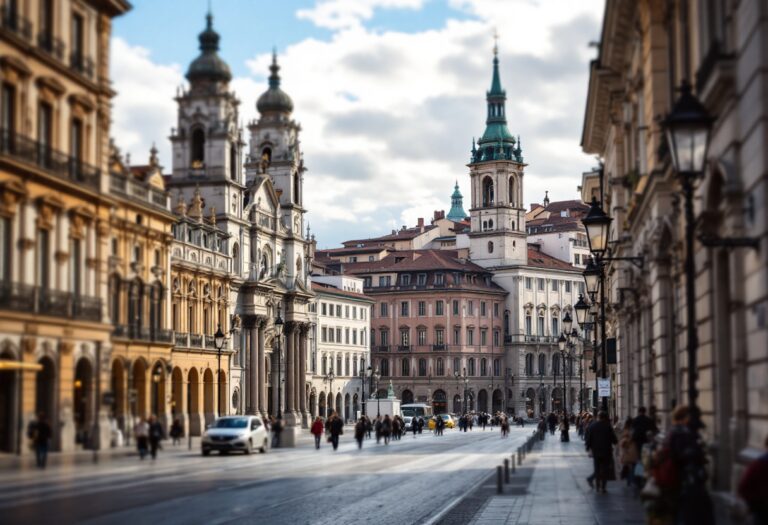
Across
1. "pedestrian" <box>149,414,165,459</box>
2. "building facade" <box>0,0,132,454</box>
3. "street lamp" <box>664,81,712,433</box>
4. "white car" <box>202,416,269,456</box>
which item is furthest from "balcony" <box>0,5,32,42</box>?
"street lamp" <box>664,81,712,433</box>

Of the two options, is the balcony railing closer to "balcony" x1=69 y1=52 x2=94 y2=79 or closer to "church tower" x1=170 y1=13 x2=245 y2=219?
"balcony" x1=69 y1=52 x2=94 y2=79

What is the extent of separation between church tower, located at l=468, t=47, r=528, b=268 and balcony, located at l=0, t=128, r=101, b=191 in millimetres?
112998

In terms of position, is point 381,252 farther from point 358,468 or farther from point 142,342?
point 358,468

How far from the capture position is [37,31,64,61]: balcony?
47.1 metres

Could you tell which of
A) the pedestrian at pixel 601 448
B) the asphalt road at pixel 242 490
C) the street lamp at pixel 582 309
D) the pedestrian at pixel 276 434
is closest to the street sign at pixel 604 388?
the asphalt road at pixel 242 490

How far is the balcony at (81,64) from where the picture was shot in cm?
5041

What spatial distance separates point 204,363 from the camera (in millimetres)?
83000

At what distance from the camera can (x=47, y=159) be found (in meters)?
47.4

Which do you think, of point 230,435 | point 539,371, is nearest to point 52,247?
point 230,435

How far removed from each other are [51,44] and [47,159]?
464 cm

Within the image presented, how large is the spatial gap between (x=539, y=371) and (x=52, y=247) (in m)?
122

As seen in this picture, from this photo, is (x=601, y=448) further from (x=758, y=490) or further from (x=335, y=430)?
A: (x=335, y=430)

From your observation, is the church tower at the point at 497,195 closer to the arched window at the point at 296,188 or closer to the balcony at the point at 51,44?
the arched window at the point at 296,188

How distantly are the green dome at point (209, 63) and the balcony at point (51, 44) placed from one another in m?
45.2
